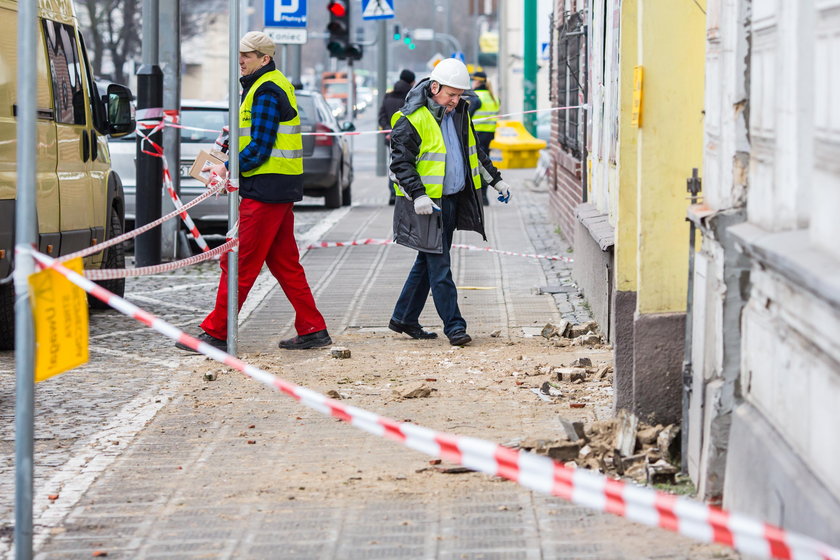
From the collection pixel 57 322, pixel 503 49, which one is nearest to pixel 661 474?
pixel 57 322

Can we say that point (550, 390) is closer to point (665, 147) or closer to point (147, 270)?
point (665, 147)

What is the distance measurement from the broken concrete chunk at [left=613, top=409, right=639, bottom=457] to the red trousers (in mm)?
3223

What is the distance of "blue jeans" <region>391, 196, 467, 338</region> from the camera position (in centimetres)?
901

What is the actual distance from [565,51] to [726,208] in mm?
8558

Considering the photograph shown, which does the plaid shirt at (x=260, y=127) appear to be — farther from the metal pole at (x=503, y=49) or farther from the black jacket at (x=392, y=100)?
the metal pole at (x=503, y=49)

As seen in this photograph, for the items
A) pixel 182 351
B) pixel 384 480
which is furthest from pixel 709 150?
pixel 182 351

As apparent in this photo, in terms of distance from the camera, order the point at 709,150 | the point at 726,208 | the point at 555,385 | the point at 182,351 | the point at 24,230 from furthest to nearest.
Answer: the point at 182,351, the point at 555,385, the point at 709,150, the point at 726,208, the point at 24,230

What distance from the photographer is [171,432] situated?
659 cm

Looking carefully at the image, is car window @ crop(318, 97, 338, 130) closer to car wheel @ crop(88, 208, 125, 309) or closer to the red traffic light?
the red traffic light

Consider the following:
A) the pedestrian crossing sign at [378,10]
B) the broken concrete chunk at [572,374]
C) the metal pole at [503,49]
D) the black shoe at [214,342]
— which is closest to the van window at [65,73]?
the black shoe at [214,342]

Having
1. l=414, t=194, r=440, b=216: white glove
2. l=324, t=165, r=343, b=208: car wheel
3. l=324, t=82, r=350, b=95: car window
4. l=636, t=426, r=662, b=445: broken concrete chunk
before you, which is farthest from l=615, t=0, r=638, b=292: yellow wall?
l=324, t=82, r=350, b=95: car window

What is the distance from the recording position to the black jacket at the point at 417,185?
8828 mm

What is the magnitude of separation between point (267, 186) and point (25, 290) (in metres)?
4.56

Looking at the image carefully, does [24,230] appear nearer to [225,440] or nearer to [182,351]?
[225,440]
